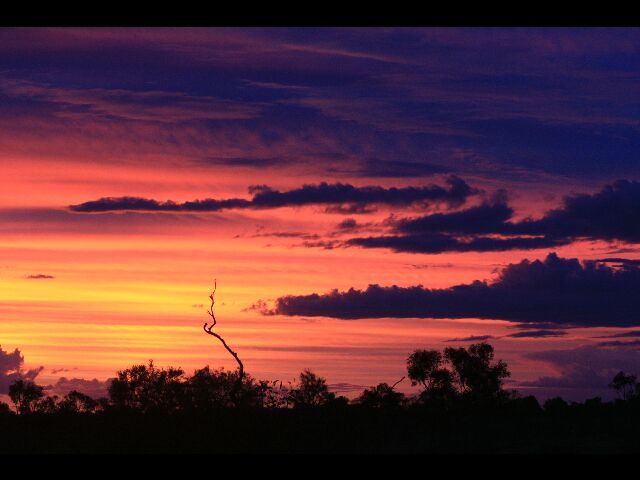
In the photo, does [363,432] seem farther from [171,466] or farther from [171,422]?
[171,466]

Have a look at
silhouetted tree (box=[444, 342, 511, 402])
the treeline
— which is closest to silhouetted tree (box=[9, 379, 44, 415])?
the treeline

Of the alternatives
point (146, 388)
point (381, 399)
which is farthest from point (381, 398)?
point (146, 388)

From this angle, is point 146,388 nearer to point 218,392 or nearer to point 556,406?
point 218,392

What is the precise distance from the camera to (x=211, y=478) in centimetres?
724

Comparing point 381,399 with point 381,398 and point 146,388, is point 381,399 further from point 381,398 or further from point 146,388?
point 146,388

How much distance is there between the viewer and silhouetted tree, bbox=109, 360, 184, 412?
54.0 feet

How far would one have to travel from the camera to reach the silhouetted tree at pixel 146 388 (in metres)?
16.5

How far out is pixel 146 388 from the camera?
59.2ft

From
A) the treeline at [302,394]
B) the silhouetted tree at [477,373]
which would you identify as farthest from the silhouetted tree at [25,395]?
the silhouetted tree at [477,373]

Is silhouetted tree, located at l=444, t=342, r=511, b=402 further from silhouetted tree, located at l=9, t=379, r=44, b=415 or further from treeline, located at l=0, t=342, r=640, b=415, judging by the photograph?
silhouetted tree, located at l=9, t=379, r=44, b=415

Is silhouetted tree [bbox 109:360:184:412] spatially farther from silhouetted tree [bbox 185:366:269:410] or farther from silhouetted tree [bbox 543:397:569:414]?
silhouetted tree [bbox 543:397:569:414]

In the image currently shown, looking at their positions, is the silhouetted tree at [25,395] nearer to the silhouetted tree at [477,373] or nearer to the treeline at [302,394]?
the treeline at [302,394]
